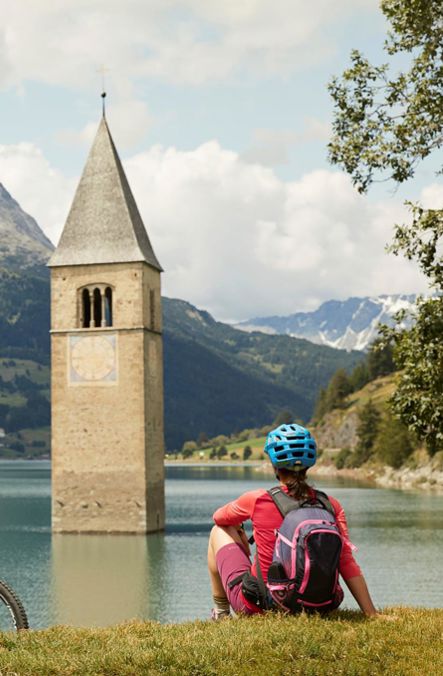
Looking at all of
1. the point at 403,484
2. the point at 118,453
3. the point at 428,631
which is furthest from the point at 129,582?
the point at 403,484

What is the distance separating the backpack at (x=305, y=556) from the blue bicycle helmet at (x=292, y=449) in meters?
0.27

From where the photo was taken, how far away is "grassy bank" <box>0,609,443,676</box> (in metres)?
7.22

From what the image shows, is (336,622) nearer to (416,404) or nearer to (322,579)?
(322,579)

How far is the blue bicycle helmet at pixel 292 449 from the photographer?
7879mm

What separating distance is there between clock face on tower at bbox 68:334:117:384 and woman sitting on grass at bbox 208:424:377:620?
39370mm

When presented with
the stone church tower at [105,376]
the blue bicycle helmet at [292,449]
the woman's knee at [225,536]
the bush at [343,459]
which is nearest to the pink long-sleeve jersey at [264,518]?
the blue bicycle helmet at [292,449]

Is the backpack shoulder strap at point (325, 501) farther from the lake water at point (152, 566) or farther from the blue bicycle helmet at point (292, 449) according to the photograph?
the lake water at point (152, 566)

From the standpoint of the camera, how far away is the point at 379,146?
2011 centimetres

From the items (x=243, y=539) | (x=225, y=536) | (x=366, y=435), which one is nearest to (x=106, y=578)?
(x=243, y=539)

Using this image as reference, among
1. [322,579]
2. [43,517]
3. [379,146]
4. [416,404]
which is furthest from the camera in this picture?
[43,517]

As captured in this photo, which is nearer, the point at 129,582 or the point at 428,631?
the point at 428,631

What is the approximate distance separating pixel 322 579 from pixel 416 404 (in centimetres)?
1112

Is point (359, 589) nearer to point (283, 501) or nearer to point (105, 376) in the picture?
point (283, 501)

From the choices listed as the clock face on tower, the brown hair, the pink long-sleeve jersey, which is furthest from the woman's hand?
the clock face on tower
